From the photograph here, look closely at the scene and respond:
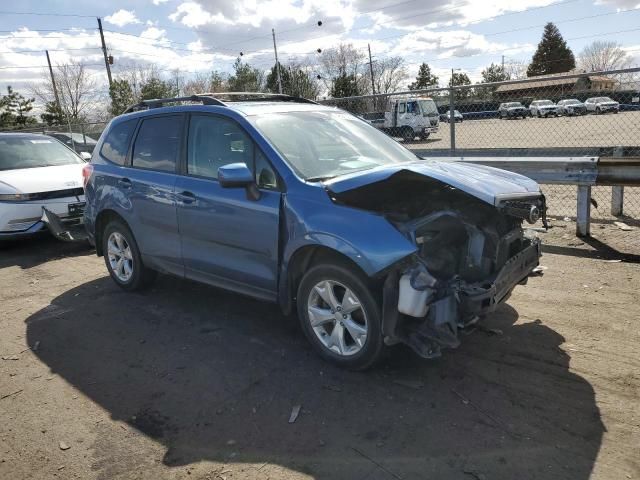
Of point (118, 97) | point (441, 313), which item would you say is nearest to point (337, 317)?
point (441, 313)

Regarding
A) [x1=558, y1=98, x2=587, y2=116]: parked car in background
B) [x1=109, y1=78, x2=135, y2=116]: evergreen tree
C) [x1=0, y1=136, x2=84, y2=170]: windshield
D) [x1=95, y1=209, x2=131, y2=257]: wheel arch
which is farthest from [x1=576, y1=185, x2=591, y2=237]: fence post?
[x1=109, y1=78, x2=135, y2=116]: evergreen tree

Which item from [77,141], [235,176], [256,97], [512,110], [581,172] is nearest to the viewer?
[235,176]

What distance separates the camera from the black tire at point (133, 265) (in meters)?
5.50

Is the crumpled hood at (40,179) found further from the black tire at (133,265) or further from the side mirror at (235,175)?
the side mirror at (235,175)

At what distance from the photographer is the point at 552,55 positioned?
83.8m

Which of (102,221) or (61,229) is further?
(61,229)

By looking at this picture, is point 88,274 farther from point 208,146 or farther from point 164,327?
point 208,146

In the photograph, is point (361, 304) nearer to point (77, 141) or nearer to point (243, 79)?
point (77, 141)

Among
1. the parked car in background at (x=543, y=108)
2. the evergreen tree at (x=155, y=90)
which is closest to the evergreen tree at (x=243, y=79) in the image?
the evergreen tree at (x=155, y=90)

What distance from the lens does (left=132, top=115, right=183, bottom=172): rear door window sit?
16.1 feet

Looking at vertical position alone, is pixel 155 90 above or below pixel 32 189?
above

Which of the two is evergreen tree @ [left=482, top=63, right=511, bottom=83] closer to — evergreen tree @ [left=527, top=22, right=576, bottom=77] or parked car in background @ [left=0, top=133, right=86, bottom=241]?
evergreen tree @ [left=527, top=22, right=576, bottom=77]

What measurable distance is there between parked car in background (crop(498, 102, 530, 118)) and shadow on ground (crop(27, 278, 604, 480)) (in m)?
6.64

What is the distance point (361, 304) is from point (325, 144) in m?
1.51
